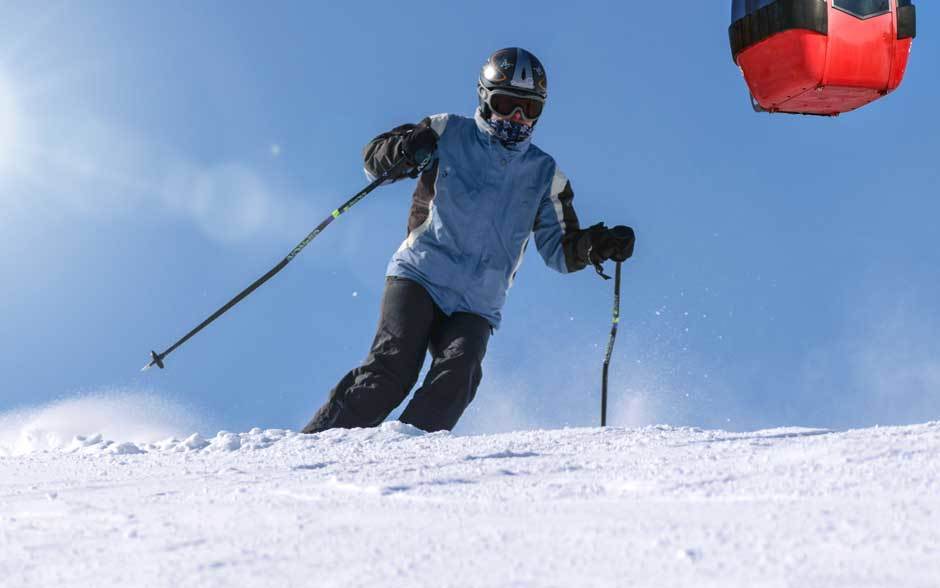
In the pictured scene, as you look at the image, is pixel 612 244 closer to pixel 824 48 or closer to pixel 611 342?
pixel 611 342

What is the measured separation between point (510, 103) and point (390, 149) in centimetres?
75

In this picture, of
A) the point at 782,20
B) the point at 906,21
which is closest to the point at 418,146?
the point at 782,20

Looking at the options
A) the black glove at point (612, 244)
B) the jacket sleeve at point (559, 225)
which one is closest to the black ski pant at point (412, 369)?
the jacket sleeve at point (559, 225)

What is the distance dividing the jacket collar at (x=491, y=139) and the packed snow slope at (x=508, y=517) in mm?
2535

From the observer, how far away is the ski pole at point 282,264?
215 inches

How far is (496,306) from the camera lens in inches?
222

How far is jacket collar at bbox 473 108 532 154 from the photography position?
18.3ft

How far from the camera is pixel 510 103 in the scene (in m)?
5.50

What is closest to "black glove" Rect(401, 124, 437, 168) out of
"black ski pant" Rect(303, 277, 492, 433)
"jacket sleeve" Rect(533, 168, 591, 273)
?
"black ski pant" Rect(303, 277, 492, 433)

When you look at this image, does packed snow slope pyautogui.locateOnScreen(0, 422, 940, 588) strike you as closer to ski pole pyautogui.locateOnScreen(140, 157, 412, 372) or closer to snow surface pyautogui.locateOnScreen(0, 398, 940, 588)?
snow surface pyautogui.locateOnScreen(0, 398, 940, 588)

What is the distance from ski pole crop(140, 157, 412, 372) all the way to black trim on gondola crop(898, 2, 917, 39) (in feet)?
10.4

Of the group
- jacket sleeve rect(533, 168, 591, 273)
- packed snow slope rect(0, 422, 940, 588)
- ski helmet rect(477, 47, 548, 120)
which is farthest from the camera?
jacket sleeve rect(533, 168, 591, 273)

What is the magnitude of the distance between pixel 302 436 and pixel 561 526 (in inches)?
86.0

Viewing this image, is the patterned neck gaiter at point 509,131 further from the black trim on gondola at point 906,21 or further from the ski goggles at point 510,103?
the black trim on gondola at point 906,21
